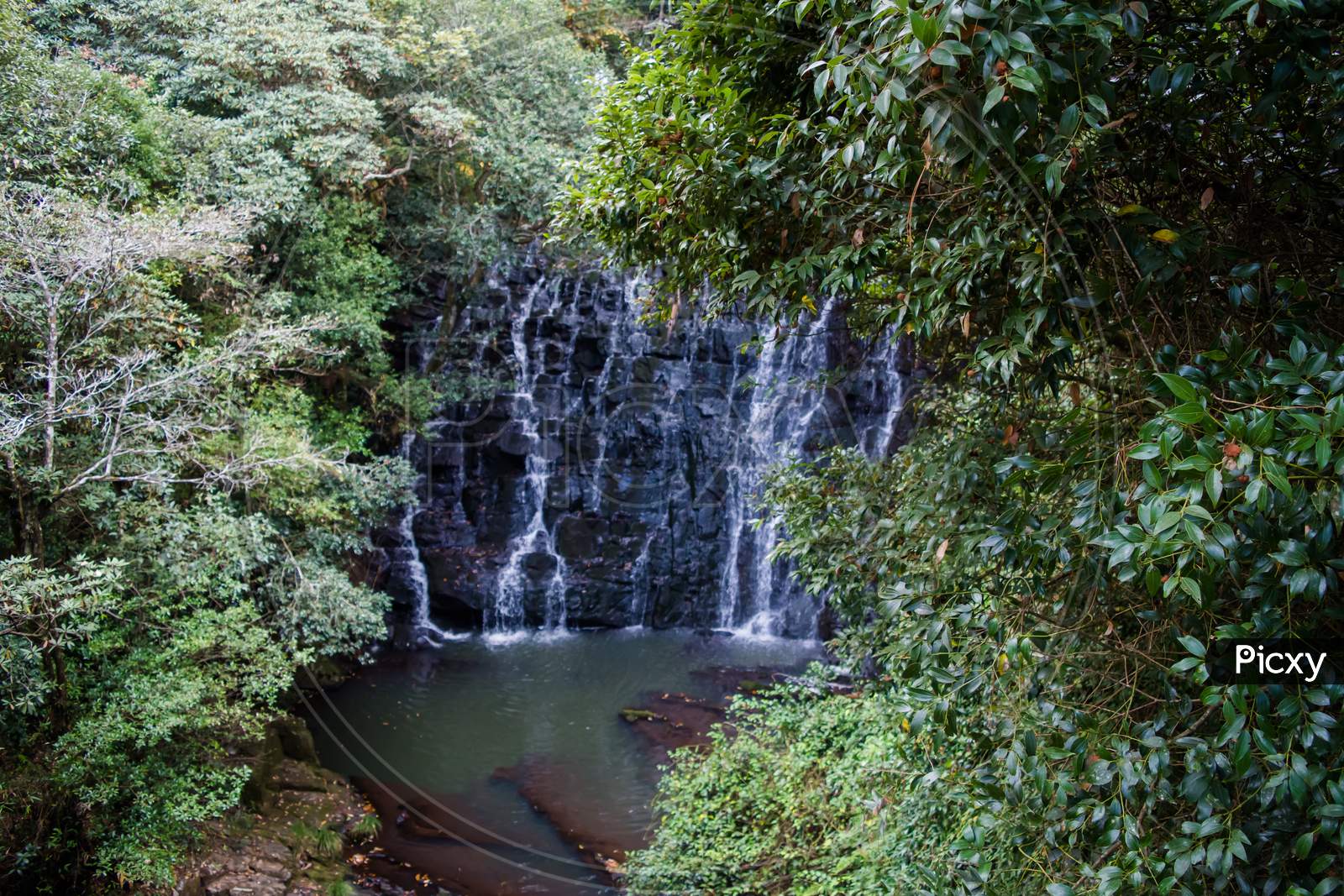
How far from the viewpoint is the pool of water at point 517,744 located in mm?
7426

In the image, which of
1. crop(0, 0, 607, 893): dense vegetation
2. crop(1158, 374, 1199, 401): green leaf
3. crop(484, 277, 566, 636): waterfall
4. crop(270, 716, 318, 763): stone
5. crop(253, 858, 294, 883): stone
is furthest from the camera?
crop(484, 277, 566, 636): waterfall

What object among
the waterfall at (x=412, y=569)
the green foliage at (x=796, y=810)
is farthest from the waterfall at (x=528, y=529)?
the green foliage at (x=796, y=810)

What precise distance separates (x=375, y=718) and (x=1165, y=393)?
9.71 meters

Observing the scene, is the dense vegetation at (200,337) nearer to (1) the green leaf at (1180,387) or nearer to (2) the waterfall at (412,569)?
(2) the waterfall at (412,569)

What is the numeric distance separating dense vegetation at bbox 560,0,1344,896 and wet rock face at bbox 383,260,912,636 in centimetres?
951

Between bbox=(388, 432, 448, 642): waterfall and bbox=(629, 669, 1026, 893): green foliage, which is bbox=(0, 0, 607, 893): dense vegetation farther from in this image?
bbox=(629, 669, 1026, 893): green foliage

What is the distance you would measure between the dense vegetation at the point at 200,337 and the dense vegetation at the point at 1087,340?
4.43 metres

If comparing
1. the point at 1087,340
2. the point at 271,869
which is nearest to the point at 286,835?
the point at 271,869

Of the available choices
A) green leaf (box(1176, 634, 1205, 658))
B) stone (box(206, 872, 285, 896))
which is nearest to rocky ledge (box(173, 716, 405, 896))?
stone (box(206, 872, 285, 896))

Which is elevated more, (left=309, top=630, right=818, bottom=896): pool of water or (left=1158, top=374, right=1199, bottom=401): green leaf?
(left=1158, top=374, right=1199, bottom=401): green leaf

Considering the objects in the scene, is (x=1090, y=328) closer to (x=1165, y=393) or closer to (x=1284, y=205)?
(x=1165, y=393)

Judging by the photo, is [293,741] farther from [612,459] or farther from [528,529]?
[612,459]

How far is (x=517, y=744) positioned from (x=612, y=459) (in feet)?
17.2

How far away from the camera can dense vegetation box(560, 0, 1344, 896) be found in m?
1.76
